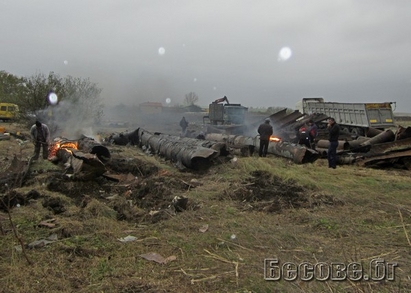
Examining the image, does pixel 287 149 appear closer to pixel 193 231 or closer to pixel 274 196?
pixel 274 196

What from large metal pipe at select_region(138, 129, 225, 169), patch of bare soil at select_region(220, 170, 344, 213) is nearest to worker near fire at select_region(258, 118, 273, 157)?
large metal pipe at select_region(138, 129, 225, 169)

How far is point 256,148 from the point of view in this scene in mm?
12156

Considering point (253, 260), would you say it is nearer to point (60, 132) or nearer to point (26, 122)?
point (60, 132)

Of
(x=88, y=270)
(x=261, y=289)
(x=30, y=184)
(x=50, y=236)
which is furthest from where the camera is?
(x=30, y=184)

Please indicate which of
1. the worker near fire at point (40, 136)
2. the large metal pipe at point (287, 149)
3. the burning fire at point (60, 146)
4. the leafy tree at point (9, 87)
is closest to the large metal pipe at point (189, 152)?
the large metal pipe at point (287, 149)

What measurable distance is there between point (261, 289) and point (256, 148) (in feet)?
31.1

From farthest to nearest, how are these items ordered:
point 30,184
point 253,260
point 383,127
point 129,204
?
1. point 383,127
2. point 30,184
3. point 129,204
4. point 253,260

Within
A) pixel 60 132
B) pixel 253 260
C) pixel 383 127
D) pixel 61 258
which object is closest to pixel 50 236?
pixel 61 258

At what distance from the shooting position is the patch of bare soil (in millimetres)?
5629

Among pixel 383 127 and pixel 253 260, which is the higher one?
pixel 383 127

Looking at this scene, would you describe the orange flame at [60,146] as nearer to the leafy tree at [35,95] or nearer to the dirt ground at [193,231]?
the dirt ground at [193,231]

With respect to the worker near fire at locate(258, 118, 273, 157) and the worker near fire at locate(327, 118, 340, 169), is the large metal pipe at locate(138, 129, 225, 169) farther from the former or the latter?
the worker near fire at locate(327, 118, 340, 169)

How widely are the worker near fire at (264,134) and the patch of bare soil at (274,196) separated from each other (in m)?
3.89

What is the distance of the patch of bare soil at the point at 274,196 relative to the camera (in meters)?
5.63
